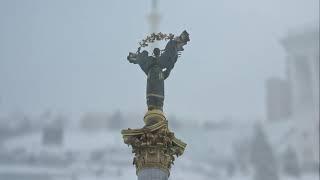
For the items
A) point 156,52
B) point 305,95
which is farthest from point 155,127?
point 305,95

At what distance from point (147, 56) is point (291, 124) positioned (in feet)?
224

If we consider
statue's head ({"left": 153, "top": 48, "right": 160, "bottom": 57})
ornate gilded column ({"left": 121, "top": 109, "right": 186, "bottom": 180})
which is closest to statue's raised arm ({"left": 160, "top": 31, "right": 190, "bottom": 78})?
statue's head ({"left": 153, "top": 48, "right": 160, "bottom": 57})

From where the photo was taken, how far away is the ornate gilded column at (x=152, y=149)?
22969mm

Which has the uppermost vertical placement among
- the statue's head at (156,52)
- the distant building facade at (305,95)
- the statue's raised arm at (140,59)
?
the distant building facade at (305,95)

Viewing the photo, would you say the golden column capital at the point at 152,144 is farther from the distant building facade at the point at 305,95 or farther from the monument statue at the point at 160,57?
the distant building facade at the point at 305,95

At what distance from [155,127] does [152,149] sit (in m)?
0.51

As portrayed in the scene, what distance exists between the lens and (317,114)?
294 ft

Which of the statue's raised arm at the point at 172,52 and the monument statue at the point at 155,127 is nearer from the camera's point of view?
the monument statue at the point at 155,127

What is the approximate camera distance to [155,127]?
2320 cm

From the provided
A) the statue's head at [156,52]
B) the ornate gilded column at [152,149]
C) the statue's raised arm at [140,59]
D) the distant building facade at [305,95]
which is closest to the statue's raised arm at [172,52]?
the statue's head at [156,52]

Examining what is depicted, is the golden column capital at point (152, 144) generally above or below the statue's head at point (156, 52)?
below

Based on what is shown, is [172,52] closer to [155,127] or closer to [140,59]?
[140,59]

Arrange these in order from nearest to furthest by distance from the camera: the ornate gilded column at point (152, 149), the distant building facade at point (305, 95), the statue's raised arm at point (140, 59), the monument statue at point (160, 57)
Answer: the ornate gilded column at point (152, 149) < the monument statue at point (160, 57) < the statue's raised arm at point (140, 59) < the distant building facade at point (305, 95)

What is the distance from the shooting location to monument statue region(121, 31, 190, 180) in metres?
23.0
